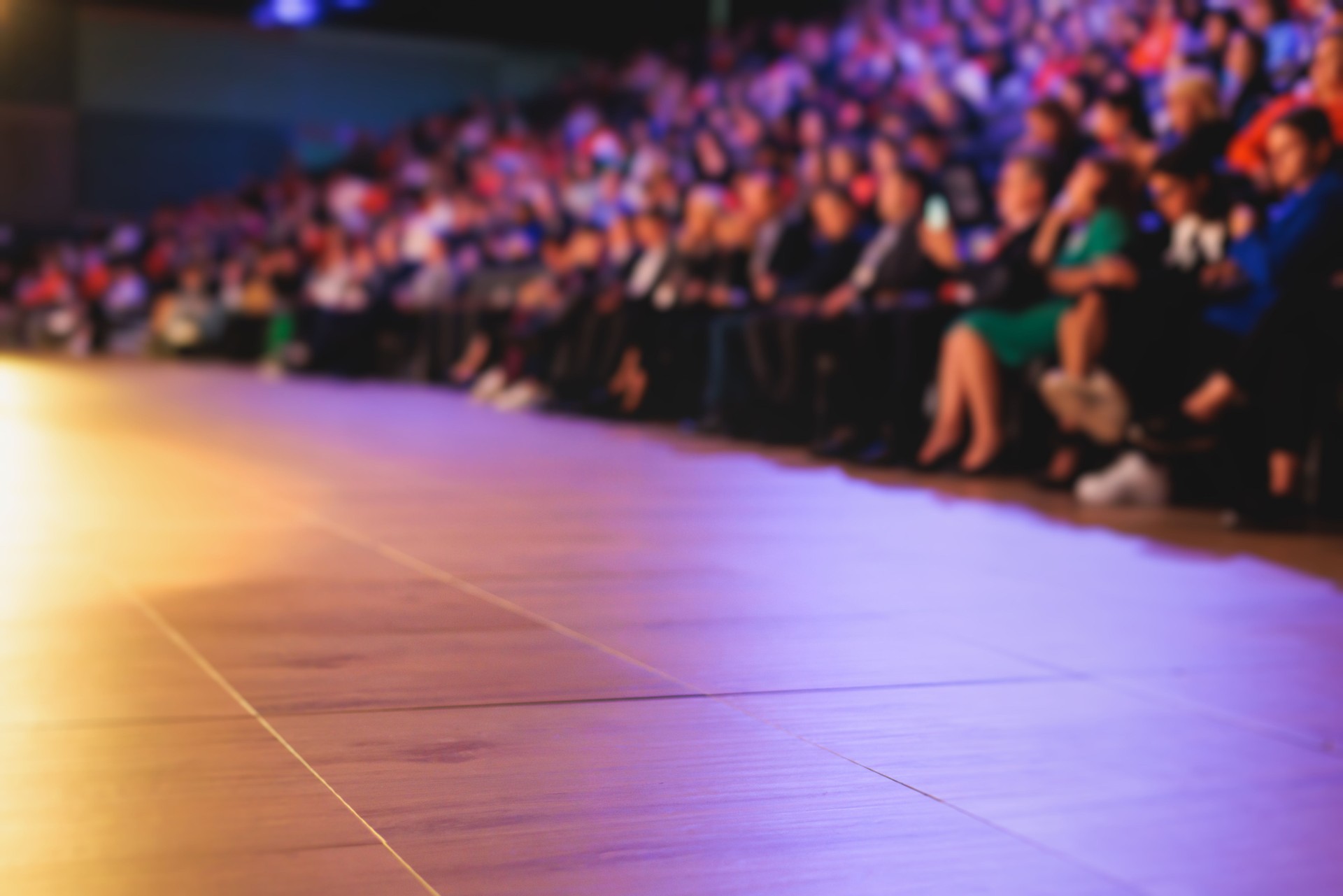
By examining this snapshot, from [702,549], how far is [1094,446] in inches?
60.3

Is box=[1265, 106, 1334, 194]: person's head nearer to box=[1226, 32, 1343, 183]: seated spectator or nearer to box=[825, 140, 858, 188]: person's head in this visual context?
box=[1226, 32, 1343, 183]: seated spectator

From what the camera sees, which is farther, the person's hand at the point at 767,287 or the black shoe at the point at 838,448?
the person's hand at the point at 767,287

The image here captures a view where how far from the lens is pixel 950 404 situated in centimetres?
427

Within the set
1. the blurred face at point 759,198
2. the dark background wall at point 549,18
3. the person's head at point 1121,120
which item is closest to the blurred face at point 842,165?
the blurred face at point 759,198

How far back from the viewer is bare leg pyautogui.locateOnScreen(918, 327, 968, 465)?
4234 millimetres

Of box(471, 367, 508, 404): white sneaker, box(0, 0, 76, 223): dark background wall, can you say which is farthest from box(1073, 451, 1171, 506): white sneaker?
box(0, 0, 76, 223): dark background wall

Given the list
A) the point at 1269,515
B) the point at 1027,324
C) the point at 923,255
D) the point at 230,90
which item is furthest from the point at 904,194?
the point at 230,90

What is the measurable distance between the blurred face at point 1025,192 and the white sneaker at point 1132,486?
101cm

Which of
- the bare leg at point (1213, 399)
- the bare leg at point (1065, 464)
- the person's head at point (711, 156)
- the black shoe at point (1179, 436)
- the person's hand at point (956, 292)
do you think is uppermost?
the person's head at point (711, 156)

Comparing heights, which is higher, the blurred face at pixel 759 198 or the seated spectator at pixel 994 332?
the blurred face at pixel 759 198

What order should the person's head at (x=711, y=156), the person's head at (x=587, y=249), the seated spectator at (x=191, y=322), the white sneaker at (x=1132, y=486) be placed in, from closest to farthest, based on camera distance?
1. the white sneaker at (x=1132, y=486)
2. the person's head at (x=587, y=249)
3. the person's head at (x=711, y=156)
4. the seated spectator at (x=191, y=322)

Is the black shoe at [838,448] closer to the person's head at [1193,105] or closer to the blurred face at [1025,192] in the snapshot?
the blurred face at [1025,192]

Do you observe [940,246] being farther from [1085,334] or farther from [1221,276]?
[1221,276]

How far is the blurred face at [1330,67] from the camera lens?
3840 mm
